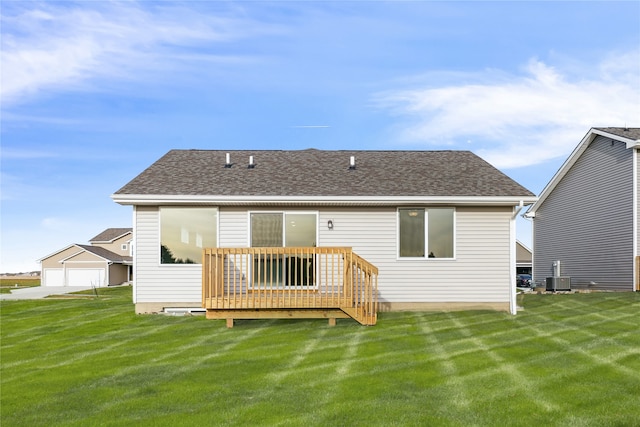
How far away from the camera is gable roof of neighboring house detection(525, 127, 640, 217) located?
20.6m

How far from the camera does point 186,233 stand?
14219 mm

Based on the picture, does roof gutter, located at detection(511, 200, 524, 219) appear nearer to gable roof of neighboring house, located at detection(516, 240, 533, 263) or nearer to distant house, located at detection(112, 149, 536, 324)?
distant house, located at detection(112, 149, 536, 324)

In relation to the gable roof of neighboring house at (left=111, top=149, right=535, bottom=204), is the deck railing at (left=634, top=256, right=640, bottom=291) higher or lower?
lower

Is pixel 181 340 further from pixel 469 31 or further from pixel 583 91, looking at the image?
pixel 583 91

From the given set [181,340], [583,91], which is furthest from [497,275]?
[583,91]

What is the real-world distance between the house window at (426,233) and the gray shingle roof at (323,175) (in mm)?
559

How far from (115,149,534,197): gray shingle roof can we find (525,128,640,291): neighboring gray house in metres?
7.44

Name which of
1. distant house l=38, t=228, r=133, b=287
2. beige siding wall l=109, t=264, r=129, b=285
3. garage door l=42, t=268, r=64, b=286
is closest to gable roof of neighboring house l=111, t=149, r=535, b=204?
distant house l=38, t=228, r=133, b=287

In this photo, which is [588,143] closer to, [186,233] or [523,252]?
[186,233]

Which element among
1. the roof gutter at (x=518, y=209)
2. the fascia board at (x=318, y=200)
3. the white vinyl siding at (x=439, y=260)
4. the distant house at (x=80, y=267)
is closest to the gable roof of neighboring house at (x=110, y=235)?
the distant house at (x=80, y=267)

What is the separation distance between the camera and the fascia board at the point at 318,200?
1375cm

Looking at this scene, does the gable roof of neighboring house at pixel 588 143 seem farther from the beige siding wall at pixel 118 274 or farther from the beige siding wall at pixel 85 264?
the beige siding wall at pixel 85 264

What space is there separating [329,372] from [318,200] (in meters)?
6.21

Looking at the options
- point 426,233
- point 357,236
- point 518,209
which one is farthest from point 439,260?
point 518,209
